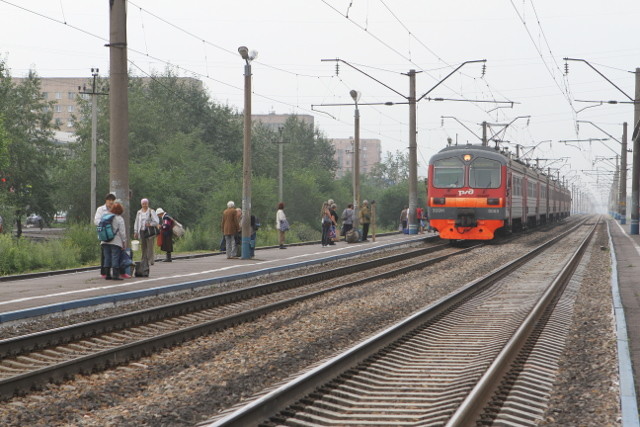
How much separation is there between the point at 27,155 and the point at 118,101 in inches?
1593

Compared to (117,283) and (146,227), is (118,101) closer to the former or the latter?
(146,227)

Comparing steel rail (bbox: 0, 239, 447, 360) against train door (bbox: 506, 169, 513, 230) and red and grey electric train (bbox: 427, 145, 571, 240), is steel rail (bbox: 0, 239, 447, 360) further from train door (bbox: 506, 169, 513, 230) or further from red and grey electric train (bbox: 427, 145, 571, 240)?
train door (bbox: 506, 169, 513, 230)

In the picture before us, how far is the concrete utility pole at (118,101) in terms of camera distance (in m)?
17.3

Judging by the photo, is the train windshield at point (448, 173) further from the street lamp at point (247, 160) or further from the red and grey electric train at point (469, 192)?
the street lamp at point (247, 160)

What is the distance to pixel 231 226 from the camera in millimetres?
22938

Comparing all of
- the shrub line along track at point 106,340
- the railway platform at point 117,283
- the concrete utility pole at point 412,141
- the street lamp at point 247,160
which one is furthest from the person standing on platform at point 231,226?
the concrete utility pole at point 412,141

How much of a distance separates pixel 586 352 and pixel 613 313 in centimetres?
330

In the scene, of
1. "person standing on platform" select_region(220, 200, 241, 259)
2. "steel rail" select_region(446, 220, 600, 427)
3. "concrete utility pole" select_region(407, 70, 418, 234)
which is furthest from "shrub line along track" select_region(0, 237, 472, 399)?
"concrete utility pole" select_region(407, 70, 418, 234)

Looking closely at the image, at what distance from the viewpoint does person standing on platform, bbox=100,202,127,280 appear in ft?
52.5

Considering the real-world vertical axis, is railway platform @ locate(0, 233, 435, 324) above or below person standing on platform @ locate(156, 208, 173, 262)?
below

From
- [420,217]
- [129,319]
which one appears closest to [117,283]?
[129,319]

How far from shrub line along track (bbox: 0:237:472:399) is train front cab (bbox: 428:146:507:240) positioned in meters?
16.1

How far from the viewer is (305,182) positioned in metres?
59.2

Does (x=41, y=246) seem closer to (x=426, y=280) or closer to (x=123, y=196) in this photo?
(x=123, y=196)
